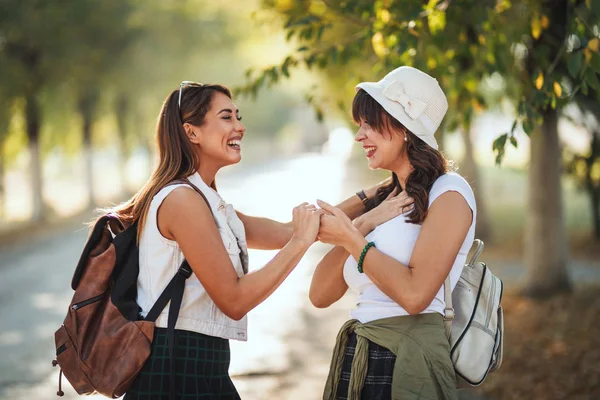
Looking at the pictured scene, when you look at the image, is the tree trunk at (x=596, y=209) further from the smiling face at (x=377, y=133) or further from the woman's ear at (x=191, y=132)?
the woman's ear at (x=191, y=132)

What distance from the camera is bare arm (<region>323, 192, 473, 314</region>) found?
2.93m

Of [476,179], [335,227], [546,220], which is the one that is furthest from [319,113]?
[476,179]

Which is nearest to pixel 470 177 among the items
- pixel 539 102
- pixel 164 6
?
pixel 539 102

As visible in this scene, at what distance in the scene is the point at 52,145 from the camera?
32500 mm

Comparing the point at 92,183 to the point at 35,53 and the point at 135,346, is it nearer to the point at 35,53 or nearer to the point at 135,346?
the point at 35,53

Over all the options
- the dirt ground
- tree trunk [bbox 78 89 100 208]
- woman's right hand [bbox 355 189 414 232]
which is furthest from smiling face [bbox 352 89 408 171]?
tree trunk [bbox 78 89 100 208]

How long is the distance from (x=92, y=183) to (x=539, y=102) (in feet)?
84.3

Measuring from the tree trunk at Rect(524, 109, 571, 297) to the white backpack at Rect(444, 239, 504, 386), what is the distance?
7.27 m

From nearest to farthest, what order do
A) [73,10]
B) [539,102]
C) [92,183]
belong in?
[539,102] < [73,10] < [92,183]

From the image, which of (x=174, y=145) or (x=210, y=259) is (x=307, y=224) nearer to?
(x=210, y=259)

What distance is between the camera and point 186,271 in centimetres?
316

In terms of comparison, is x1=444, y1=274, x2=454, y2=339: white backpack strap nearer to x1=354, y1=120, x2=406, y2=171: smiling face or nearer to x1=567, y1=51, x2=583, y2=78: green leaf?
x1=354, y1=120, x2=406, y2=171: smiling face

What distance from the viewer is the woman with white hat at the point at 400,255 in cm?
296

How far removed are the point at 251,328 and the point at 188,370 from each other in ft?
22.2
